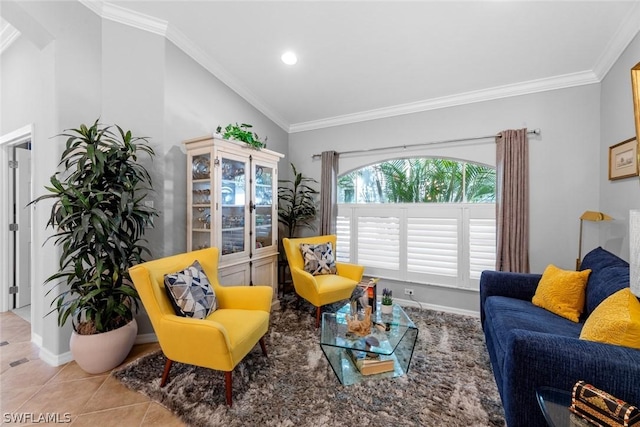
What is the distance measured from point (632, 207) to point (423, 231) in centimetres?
177

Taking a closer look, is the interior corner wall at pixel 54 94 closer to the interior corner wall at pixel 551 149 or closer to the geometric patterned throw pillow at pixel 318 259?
the geometric patterned throw pillow at pixel 318 259

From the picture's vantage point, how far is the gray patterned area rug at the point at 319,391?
5.26ft

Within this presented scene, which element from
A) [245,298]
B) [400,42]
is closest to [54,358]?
[245,298]

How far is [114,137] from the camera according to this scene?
2.41m

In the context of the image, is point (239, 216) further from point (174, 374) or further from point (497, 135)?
point (497, 135)

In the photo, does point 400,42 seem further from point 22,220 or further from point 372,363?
point 22,220

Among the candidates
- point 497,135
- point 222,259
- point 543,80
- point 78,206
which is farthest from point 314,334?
point 543,80

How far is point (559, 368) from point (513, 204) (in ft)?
6.96

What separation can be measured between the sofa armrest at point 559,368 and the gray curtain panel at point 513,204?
5.95 ft

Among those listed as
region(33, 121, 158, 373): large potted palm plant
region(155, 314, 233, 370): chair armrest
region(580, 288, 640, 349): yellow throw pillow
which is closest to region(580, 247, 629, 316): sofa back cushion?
region(580, 288, 640, 349): yellow throw pillow

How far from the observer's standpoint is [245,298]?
88.7 inches

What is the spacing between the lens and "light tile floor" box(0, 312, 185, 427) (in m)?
1.60

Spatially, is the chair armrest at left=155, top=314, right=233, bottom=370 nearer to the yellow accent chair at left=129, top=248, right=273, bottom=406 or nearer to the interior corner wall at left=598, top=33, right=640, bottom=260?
the yellow accent chair at left=129, top=248, right=273, bottom=406

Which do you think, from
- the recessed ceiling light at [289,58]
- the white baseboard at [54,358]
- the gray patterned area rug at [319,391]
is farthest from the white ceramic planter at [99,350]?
the recessed ceiling light at [289,58]
